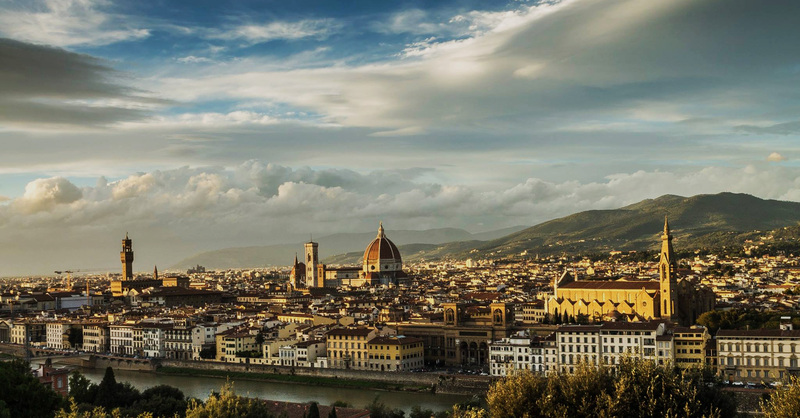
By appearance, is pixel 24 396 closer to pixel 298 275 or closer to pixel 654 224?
pixel 298 275

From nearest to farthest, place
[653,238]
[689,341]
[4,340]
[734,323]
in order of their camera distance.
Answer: [689,341]
[734,323]
[4,340]
[653,238]

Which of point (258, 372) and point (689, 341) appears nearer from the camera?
point (689, 341)

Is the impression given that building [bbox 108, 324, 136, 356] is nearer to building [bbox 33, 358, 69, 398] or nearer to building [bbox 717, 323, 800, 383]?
building [bbox 33, 358, 69, 398]

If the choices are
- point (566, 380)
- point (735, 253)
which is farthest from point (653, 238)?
point (566, 380)

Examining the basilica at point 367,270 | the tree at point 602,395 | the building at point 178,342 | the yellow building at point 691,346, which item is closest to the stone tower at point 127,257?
the basilica at point 367,270

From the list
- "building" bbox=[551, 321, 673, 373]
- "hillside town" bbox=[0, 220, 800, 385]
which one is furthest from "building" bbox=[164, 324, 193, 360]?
"building" bbox=[551, 321, 673, 373]

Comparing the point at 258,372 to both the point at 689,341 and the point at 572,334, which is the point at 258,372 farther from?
the point at 689,341
